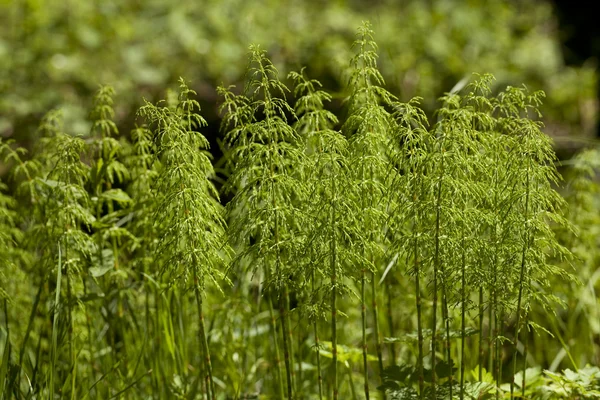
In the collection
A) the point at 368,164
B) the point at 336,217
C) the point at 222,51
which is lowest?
the point at 336,217

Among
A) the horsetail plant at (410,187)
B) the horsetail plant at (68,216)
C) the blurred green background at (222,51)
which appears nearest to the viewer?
the horsetail plant at (410,187)

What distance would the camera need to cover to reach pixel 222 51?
199 inches

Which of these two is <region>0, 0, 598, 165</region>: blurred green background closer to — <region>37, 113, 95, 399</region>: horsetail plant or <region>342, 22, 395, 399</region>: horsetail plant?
<region>37, 113, 95, 399</region>: horsetail plant

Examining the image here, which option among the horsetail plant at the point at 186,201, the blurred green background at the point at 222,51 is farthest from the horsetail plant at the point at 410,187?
the blurred green background at the point at 222,51

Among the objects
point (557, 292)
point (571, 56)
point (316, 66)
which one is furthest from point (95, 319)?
point (571, 56)

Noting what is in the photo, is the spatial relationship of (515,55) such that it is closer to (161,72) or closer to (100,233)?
(161,72)

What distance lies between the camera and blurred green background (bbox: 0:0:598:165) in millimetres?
4711

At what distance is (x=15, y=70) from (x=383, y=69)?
216 cm

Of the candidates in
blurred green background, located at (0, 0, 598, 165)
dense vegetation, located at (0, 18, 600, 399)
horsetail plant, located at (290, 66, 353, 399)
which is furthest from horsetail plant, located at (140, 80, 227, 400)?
blurred green background, located at (0, 0, 598, 165)

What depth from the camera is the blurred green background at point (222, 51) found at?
15.5 ft

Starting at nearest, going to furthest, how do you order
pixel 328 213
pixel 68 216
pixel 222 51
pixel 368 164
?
pixel 328 213
pixel 368 164
pixel 68 216
pixel 222 51

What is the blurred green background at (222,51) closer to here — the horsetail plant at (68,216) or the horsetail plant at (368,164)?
the horsetail plant at (68,216)

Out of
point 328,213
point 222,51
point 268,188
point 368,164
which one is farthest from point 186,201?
point 222,51

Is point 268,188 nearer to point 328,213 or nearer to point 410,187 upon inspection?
point 328,213
